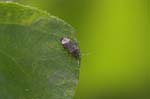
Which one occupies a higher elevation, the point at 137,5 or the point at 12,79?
the point at 137,5

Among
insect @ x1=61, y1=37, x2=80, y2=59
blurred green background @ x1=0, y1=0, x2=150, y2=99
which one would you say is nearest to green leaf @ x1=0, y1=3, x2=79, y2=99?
insect @ x1=61, y1=37, x2=80, y2=59

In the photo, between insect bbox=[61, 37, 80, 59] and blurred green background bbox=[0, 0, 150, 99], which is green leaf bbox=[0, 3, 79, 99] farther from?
blurred green background bbox=[0, 0, 150, 99]

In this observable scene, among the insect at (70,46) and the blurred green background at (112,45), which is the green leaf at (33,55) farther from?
the blurred green background at (112,45)

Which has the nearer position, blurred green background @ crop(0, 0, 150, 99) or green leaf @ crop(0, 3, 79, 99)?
green leaf @ crop(0, 3, 79, 99)

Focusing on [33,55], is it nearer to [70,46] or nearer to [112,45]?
[70,46]

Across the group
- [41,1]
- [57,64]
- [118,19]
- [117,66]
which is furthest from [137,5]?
[57,64]

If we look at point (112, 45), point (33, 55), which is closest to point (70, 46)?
point (33, 55)

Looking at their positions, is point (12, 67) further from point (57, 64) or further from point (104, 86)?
point (104, 86)
